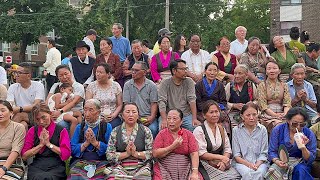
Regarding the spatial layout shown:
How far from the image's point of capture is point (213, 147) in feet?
21.1

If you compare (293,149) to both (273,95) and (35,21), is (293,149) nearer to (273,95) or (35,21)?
(273,95)

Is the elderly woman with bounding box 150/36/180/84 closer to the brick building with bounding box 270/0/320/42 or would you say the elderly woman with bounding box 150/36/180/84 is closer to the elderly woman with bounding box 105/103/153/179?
the elderly woman with bounding box 105/103/153/179

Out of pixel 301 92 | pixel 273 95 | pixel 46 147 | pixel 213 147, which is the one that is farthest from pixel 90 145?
pixel 301 92

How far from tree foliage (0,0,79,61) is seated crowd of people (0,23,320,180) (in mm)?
27268

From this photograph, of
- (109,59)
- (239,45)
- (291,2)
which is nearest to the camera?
(109,59)

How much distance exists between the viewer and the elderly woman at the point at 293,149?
19.9 feet

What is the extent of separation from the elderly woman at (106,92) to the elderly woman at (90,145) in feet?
2.85

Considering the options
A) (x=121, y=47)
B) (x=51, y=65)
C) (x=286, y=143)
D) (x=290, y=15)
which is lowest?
(x=286, y=143)

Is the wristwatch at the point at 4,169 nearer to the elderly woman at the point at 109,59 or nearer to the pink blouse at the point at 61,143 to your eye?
the pink blouse at the point at 61,143

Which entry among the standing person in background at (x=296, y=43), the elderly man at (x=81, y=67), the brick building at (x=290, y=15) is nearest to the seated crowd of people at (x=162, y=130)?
the elderly man at (x=81, y=67)

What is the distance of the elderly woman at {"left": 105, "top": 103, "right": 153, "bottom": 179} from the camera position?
6137mm

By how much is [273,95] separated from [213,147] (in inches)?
67.1

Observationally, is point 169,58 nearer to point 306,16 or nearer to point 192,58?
point 192,58

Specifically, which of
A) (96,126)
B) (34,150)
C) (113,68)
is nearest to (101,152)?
(96,126)
